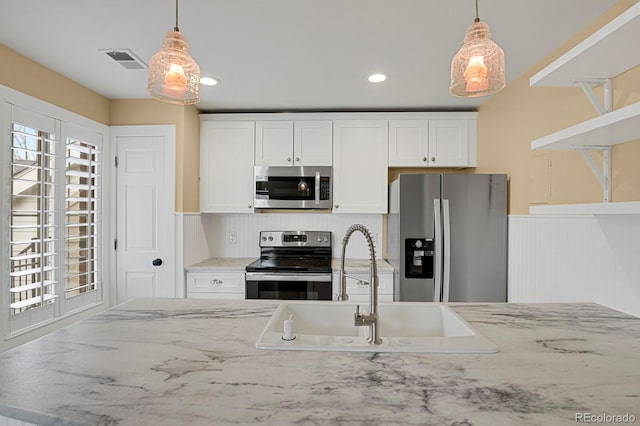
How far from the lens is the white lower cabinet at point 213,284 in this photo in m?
3.13

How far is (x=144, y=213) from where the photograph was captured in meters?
3.14

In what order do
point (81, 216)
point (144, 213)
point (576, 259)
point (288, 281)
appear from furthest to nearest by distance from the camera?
point (144, 213) < point (288, 281) < point (81, 216) < point (576, 259)

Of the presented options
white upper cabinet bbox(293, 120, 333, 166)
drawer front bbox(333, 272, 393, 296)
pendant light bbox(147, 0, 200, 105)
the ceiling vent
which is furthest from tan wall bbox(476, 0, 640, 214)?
the ceiling vent

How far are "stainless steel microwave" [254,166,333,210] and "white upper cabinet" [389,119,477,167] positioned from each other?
72 centimetres

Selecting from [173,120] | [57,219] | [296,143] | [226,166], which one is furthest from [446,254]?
[57,219]

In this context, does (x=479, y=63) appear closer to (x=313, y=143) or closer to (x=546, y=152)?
(x=546, y=152)

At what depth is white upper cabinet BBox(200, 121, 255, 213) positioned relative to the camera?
3369mm

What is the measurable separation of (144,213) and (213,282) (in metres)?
0.85

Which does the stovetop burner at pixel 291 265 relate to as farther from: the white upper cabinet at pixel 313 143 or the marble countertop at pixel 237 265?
the white upper cabinet at pixel 313 143

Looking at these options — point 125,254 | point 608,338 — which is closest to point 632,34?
point 608,338

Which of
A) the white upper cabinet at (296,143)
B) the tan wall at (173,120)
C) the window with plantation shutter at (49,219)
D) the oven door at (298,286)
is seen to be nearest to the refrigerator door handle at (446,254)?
the oven door at (298,286)

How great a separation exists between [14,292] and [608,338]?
9.68 ft

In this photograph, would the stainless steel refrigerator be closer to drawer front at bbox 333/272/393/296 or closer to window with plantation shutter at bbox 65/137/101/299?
drawer front at bbox 333/272/393/296

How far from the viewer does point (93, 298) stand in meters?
2.98
